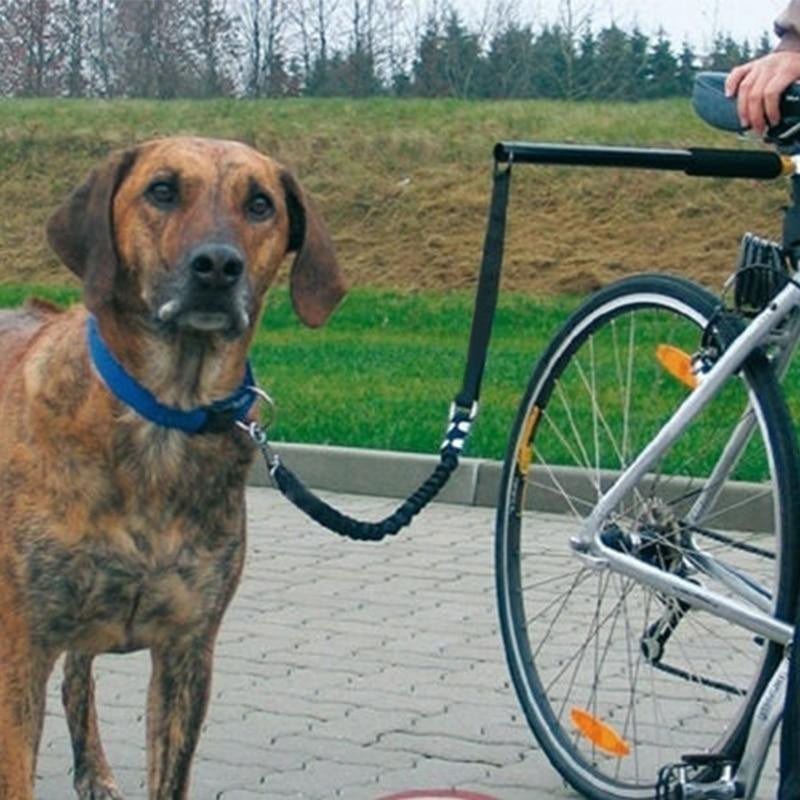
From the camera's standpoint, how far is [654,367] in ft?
19.1

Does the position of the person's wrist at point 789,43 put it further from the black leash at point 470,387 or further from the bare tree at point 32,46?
the bare tree at point 32,46

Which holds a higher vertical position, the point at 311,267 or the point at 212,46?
the point at 212,46

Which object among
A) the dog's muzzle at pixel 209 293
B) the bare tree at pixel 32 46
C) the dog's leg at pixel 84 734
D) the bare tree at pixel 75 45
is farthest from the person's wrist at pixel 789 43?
the bare tree at pixel 32 46

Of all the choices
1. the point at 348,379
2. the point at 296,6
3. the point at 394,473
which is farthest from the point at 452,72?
the point at 394,473

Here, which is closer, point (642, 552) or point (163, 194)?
point (163, 194)

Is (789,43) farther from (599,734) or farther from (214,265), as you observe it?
(599,734)

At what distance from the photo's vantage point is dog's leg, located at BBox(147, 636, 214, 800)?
482 centimetres

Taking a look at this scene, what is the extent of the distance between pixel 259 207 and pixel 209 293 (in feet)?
1.04

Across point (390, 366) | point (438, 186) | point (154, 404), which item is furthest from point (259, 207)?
point (438, 186)

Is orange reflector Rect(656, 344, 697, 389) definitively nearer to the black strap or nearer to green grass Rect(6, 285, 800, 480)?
green grass Rect(6, 285, 800, 480)

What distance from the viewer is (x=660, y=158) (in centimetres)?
491

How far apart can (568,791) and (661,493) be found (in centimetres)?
84

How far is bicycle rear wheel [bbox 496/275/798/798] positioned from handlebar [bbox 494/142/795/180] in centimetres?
29

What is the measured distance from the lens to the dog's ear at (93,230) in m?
4.54
